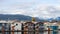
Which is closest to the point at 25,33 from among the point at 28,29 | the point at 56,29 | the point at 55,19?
the point at 28,29

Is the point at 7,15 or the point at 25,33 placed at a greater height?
the point at 7,15

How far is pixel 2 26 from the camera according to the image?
7430 mm

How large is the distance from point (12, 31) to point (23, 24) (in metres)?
0.81

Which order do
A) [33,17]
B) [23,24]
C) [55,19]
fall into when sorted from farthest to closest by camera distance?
[33,17], [55,19], [23,24]

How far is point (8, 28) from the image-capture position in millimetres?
7664

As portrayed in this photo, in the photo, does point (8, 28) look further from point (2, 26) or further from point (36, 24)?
point (36, 24)

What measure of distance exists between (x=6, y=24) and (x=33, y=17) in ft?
10.2

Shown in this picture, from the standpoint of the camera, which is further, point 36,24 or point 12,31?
point 36,24

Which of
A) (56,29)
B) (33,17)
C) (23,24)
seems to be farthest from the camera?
(33,17)

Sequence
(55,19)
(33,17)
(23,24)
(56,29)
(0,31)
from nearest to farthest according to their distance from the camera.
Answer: (0,31), (56,29), (23,24), (55,19), (33,17)

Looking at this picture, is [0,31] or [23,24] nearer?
[0,31]

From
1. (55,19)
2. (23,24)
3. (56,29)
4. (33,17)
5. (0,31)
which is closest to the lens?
(0,31)

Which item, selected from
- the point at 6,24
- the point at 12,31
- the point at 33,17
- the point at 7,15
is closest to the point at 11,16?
the point at 7,15

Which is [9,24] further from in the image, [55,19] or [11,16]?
[55,19]
